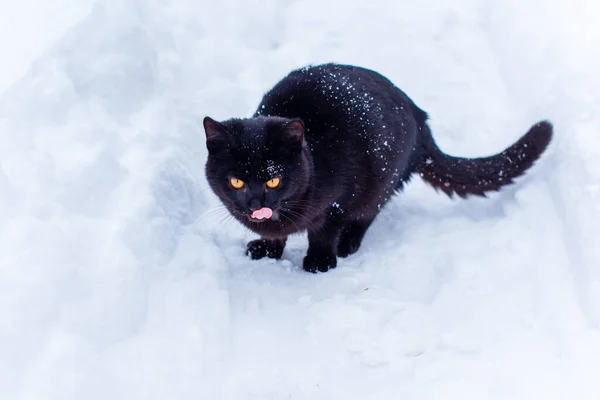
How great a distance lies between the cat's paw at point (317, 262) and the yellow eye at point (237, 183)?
2.51 feet

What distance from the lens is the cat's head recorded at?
8.91 ft

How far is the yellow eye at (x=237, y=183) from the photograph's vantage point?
9.00ft

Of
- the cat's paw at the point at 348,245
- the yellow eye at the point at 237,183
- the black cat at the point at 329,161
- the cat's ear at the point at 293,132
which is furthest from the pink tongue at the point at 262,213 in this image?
the cat's paw at the point at 348,245

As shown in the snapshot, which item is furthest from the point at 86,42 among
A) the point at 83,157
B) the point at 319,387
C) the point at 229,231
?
the point at 319,387

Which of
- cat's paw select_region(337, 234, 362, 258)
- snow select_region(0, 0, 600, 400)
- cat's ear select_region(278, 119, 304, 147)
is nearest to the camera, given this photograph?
snow select_region(0, 0, 600, 400)

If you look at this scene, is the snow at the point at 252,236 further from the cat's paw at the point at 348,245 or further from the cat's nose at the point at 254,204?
the cat's nose at the point at 254,204

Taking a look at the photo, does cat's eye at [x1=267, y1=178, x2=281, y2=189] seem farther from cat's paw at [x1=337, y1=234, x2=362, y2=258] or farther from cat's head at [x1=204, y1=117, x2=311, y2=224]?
cat's paw at [x1=337, y1=234, x2=362, y2=258]

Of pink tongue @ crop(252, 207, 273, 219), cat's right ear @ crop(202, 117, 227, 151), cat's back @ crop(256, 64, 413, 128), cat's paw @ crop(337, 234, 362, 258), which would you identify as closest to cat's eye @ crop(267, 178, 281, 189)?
pink tongue @ crop(252, 207, 273, 219)

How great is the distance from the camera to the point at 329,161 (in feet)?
10.3

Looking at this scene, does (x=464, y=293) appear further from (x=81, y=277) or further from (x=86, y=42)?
(x=86, y=42)

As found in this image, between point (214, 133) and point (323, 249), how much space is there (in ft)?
3.16

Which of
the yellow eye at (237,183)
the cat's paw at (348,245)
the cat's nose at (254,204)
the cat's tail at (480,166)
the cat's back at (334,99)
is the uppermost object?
the cat's back at (334,99)

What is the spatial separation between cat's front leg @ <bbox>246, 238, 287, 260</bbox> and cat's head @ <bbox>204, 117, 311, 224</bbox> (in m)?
0.54

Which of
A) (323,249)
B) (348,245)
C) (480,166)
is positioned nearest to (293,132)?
(323,249)
